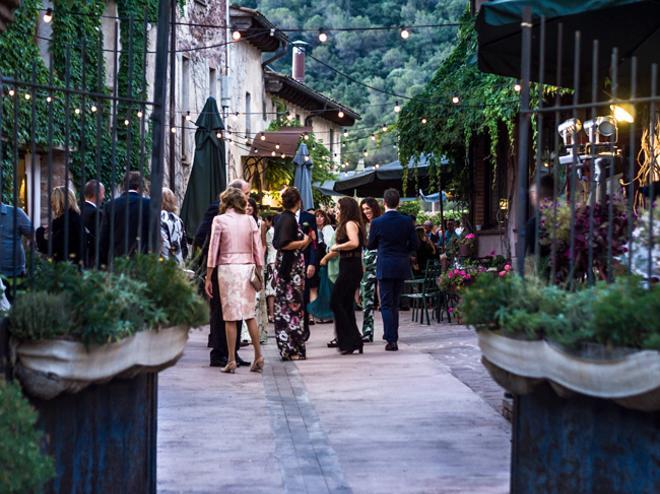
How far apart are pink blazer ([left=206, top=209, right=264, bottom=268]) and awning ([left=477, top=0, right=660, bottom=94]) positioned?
2937 millimetres

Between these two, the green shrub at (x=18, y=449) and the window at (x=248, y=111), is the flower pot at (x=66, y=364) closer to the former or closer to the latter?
the green shrub at (x=18, y=449)

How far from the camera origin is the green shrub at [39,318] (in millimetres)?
4965

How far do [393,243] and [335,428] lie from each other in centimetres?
581

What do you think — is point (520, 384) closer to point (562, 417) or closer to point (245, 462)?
point (562, 417)

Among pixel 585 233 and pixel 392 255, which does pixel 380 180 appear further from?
pixel 585 233

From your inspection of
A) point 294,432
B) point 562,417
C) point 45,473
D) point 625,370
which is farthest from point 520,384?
point 294,432

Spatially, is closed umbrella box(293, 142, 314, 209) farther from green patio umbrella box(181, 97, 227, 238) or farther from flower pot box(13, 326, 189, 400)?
flower pot box(13, 326, 189, 400)

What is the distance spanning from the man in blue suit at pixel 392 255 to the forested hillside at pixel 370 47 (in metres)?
48.1

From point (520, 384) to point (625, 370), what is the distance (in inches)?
24.3

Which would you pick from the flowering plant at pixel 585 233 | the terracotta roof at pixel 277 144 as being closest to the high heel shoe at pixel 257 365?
the flowering plant at pixel 585 233

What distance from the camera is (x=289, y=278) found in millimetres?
13297

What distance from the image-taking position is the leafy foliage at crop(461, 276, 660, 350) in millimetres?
4918

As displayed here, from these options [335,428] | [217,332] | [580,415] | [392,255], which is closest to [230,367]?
[217,332]

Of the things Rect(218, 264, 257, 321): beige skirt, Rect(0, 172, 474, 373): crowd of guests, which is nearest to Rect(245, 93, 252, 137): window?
Rect(0, 172, 474, 373): crowd of guests
